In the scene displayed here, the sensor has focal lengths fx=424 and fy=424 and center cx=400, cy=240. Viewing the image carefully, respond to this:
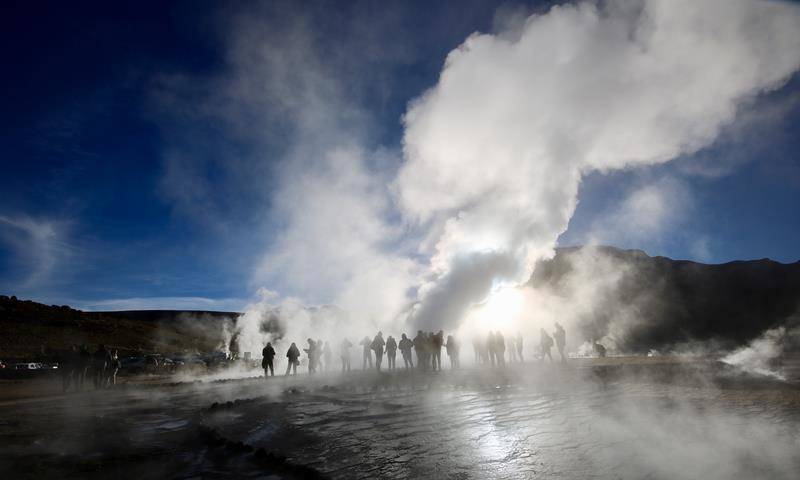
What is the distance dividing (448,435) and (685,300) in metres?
73.9

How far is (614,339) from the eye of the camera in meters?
56.3

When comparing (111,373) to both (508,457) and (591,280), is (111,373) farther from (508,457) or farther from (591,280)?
(591,280)

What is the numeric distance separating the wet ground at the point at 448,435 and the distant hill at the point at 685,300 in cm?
4910

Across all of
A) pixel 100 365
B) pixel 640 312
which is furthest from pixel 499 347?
pixel 640 312

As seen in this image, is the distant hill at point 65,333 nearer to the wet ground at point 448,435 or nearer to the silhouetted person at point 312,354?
the silhouetted person at point 312,354

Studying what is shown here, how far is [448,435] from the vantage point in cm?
579

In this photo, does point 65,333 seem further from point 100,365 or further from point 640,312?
point 640,312

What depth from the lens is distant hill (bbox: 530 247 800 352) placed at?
56688 millimetres

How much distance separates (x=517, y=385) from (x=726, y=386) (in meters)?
4.61

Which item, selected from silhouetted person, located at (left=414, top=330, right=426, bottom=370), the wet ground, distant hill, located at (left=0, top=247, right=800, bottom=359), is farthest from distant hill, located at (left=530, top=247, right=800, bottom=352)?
the wet ground

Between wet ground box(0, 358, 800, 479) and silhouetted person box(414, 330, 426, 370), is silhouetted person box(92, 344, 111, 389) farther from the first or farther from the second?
silhouetted person box(414, 330, 426, 370)

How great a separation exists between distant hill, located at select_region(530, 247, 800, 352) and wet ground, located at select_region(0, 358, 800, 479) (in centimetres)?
4910

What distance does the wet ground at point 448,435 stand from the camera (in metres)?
4.21

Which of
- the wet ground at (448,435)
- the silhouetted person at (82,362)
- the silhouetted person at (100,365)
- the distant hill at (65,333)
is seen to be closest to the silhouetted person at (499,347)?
the wet ground at (448,435)
